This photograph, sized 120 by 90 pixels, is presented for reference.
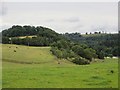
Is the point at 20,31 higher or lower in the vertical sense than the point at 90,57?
→ higher

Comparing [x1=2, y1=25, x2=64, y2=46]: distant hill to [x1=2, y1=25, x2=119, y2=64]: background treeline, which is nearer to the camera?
[x1=2, y1=25, x2=119, y2=64]: background treeline

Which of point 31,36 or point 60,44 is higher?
point 31,36

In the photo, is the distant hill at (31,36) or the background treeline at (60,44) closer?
the background treeline at (60,44)

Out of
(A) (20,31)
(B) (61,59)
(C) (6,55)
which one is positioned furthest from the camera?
(A) (20,31)

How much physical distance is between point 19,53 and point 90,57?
2938cm

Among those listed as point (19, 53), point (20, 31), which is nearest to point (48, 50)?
point (19, 53)

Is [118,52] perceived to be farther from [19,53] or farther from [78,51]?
[19,53]

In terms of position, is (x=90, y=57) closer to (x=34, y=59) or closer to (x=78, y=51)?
(x=78, y=51)

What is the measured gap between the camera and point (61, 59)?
81.4 m

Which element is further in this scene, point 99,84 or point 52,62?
point 52,62

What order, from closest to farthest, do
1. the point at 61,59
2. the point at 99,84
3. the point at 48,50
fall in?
the point at 99,84, the point at 61,59, the point at 48,50

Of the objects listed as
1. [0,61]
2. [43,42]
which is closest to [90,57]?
[43,42]

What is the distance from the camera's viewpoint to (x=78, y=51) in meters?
99.4

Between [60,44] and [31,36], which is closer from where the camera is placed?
[60,44]
